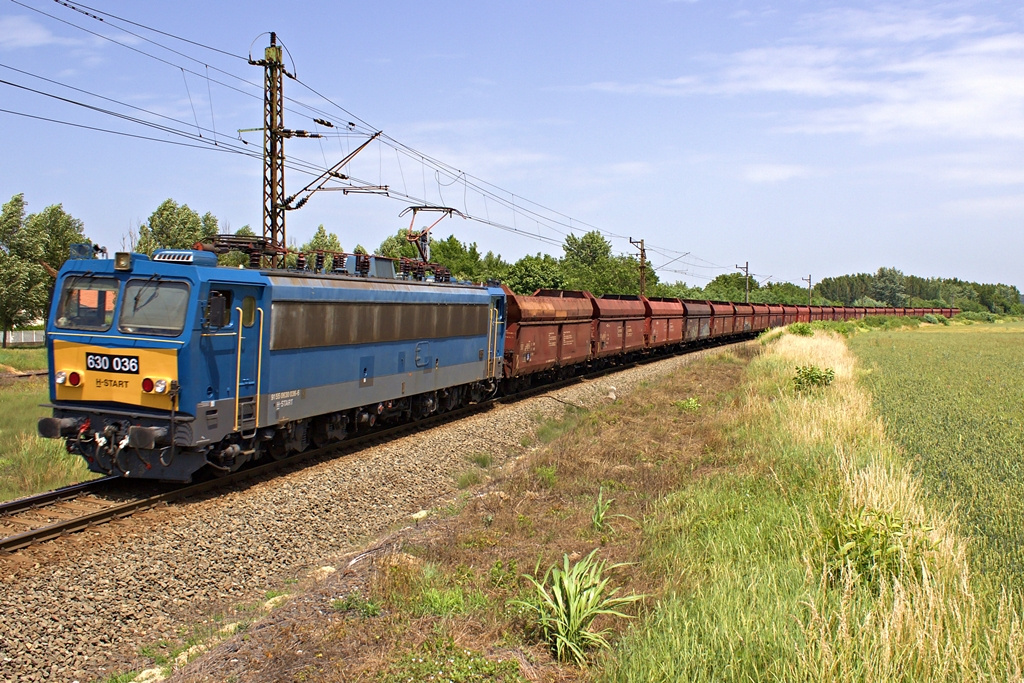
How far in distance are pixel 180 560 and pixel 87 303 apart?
4265 millimetres

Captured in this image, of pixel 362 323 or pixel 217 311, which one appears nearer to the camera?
pixel 217 311

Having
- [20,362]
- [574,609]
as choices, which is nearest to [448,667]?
[574,609]

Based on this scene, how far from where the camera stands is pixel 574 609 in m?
6.16

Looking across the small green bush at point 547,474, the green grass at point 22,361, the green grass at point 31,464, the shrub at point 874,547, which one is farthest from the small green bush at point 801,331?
the shrub at point 874,547

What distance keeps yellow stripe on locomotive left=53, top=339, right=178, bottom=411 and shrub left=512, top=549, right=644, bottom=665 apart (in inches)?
231

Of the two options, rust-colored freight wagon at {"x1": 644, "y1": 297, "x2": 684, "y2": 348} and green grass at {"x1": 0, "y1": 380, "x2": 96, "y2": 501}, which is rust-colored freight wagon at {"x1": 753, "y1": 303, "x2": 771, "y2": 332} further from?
green grass at {"x1": 0, "y1": 380, "x2": 96, "y2": 501}

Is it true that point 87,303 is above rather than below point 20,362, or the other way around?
above

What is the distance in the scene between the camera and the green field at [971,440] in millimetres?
7046

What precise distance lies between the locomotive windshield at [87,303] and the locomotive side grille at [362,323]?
2.18 meters

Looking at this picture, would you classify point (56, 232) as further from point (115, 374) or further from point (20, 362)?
point (115, 374)

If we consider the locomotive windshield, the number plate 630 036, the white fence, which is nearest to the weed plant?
the number plate 630 036

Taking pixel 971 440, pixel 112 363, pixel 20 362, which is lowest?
pixel 20 362

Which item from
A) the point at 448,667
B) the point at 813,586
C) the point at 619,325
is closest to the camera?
the point at 448,667

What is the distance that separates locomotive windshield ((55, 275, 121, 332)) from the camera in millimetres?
10383
